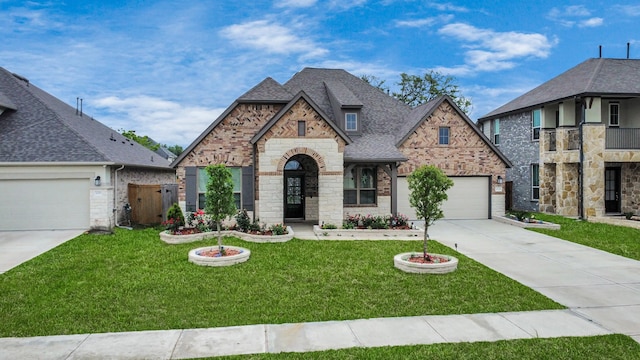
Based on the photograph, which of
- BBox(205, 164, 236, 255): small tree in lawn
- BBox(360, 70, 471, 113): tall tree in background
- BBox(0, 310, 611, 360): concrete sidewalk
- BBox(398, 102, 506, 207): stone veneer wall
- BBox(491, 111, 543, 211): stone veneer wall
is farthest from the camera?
BBox(360, 70, 471, 113): tall tree in background

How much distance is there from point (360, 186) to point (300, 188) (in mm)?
2635

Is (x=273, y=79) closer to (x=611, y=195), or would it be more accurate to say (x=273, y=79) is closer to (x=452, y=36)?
(x=452, y=36)

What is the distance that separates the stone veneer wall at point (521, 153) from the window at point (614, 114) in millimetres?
3479

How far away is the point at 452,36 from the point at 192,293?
22064mm

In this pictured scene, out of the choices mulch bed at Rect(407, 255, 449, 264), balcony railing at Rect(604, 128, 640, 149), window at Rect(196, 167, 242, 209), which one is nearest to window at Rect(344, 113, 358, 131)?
window at Rect(196, 167, 242, 209)

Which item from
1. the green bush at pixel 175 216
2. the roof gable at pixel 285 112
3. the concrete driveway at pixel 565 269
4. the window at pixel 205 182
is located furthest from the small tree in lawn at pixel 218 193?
the concrete driveway at pixel 565 269

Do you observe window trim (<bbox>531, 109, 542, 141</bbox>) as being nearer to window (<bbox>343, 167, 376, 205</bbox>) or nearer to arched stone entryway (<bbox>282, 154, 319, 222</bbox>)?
window (<bbox>343, 167, 376, 205</bbox>)

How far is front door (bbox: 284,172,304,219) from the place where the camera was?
60.1 feet

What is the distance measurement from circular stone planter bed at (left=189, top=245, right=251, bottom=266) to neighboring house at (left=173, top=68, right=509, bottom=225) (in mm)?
4299

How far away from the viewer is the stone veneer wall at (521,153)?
74.7ft

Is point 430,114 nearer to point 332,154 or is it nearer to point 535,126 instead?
point 332,154

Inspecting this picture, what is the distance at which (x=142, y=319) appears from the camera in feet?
23.1

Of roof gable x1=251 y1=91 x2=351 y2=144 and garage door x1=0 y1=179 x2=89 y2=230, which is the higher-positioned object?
roof gable x1=251 y1=91 x2=351 y2=144

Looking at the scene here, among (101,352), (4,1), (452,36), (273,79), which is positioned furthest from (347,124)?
(101,352)
